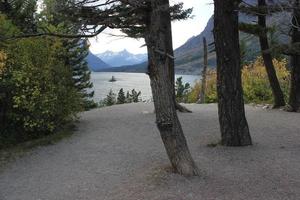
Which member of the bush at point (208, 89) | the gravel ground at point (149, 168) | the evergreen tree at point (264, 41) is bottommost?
the gravel ground at point (149, 168)

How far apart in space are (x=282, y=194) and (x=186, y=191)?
1467mm

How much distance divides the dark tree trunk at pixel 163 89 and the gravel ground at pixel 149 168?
39cm

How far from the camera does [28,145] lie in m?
11.4

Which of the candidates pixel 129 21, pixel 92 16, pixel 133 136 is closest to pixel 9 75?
pixel 133 136

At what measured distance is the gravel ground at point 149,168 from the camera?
23.7 feet

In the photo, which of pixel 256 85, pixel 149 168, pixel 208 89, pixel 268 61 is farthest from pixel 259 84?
pixel 149 168

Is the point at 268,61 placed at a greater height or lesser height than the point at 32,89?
greater

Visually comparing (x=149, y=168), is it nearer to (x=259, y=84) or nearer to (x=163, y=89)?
(x=163, y=89)

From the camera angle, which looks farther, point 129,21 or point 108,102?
point 108,102

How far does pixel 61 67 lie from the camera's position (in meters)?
13.2

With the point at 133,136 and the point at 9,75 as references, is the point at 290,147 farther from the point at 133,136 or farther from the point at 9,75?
the point at 9,75

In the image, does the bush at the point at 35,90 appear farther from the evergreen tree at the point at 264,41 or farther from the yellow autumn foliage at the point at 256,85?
the yellow autumn foliage at the point at 256,85

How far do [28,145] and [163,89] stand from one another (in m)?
5.20

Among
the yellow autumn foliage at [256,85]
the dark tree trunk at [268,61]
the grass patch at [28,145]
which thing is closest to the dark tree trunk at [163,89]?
the grass patch at [28,145]
